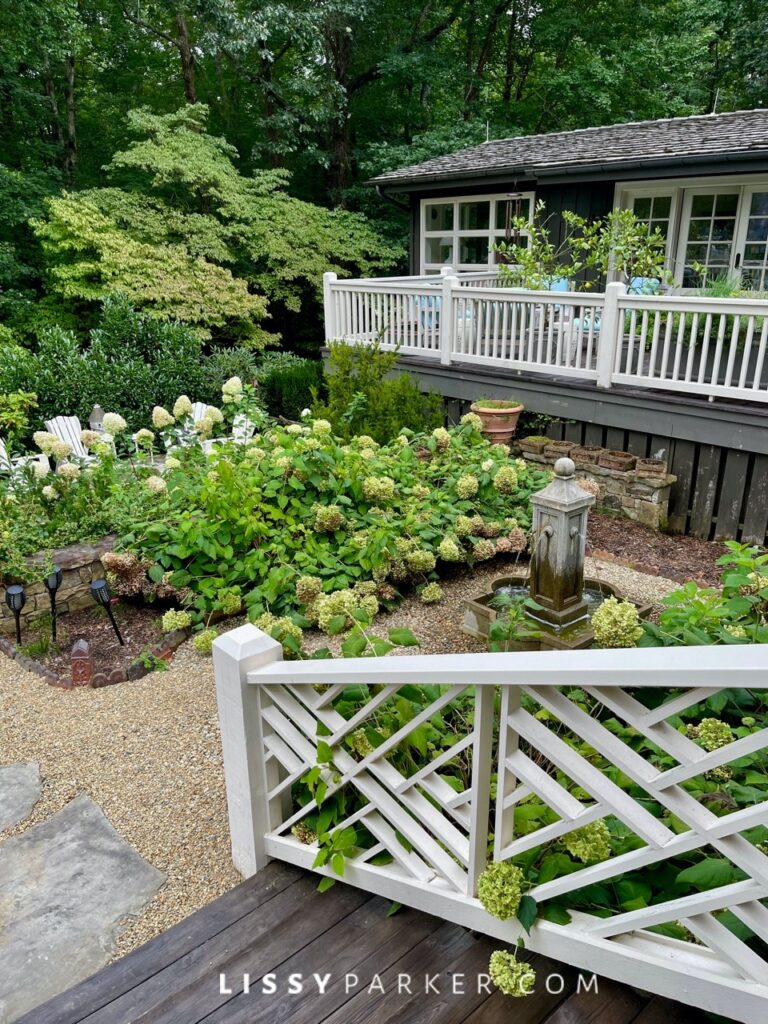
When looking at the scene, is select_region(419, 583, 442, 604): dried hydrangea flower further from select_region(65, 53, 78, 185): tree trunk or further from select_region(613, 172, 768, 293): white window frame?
select_region(65, 53, 78, 185): tree trunk

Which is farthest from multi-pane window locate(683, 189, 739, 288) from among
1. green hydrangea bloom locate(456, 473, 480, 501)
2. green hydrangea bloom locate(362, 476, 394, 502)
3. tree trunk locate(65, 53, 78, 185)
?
tree trunk locate(65, 53, 78, 185)

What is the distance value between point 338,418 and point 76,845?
452cm

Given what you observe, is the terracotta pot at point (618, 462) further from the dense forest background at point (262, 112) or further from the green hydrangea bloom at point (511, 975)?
the dense forest background at point (262, 112)

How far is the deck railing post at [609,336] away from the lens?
20.1 ft

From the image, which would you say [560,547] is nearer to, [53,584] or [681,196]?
[53,584]

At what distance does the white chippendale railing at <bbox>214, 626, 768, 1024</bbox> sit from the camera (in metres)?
1.10

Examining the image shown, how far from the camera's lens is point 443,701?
1.43m

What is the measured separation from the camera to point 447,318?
25.1 feet

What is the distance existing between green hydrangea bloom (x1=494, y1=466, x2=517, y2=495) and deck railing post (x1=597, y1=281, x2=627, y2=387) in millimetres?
2109

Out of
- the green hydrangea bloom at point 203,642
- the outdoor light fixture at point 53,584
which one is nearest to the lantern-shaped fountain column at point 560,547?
the green hydrangea bloom at point 203,642

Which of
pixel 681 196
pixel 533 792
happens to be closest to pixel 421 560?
pixel 533 792

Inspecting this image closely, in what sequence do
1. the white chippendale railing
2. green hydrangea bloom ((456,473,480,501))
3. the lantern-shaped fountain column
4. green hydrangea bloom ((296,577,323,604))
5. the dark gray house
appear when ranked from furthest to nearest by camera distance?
the dark gray house, green hydrangea bloom ((456,473,480,501)), green hydrangea bloom ((296,577,323,604)), the lantern-shaped fountain column, the white chippendale railing

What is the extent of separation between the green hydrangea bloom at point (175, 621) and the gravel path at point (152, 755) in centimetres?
12

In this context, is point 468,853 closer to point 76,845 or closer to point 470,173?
point 76,845
